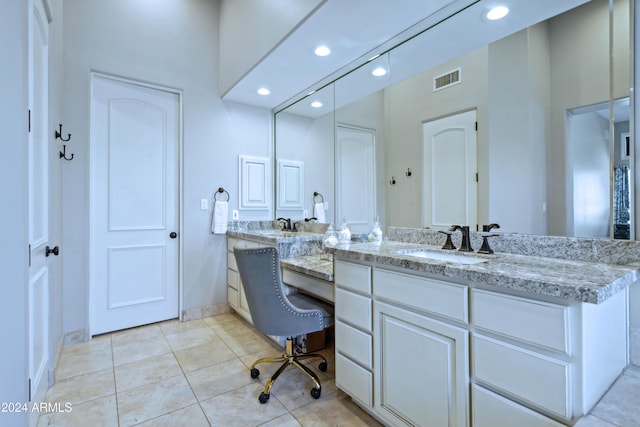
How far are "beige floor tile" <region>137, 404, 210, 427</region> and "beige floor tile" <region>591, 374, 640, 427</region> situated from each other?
1.72 meters

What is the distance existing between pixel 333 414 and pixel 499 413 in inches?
37.6

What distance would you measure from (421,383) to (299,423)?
748 mm

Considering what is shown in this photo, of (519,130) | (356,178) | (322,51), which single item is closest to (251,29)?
(322,51)

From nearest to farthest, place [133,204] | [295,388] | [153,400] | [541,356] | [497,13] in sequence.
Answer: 1. [541,356]
2. [497,13]
3. [153,400]
4. [295,388]
5. [133,204]

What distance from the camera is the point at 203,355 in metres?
2.45

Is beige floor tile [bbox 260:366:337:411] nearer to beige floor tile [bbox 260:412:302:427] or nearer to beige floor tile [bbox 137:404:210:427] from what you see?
beige floor tile [bbox 260:412:302:427]

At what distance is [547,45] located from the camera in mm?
1583

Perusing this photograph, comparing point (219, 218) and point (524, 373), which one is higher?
point (219, 218)

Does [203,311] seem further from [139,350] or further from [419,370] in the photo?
[419,370]

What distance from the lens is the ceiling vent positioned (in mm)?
2041

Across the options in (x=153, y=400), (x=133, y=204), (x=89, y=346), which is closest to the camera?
(x=153, y=400)

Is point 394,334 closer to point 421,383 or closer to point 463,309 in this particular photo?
point 421,383

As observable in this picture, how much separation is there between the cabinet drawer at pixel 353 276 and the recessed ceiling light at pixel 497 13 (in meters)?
1.63

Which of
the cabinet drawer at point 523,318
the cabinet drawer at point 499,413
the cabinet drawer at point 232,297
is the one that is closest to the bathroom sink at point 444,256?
the cabinet drawer at point 523,318
